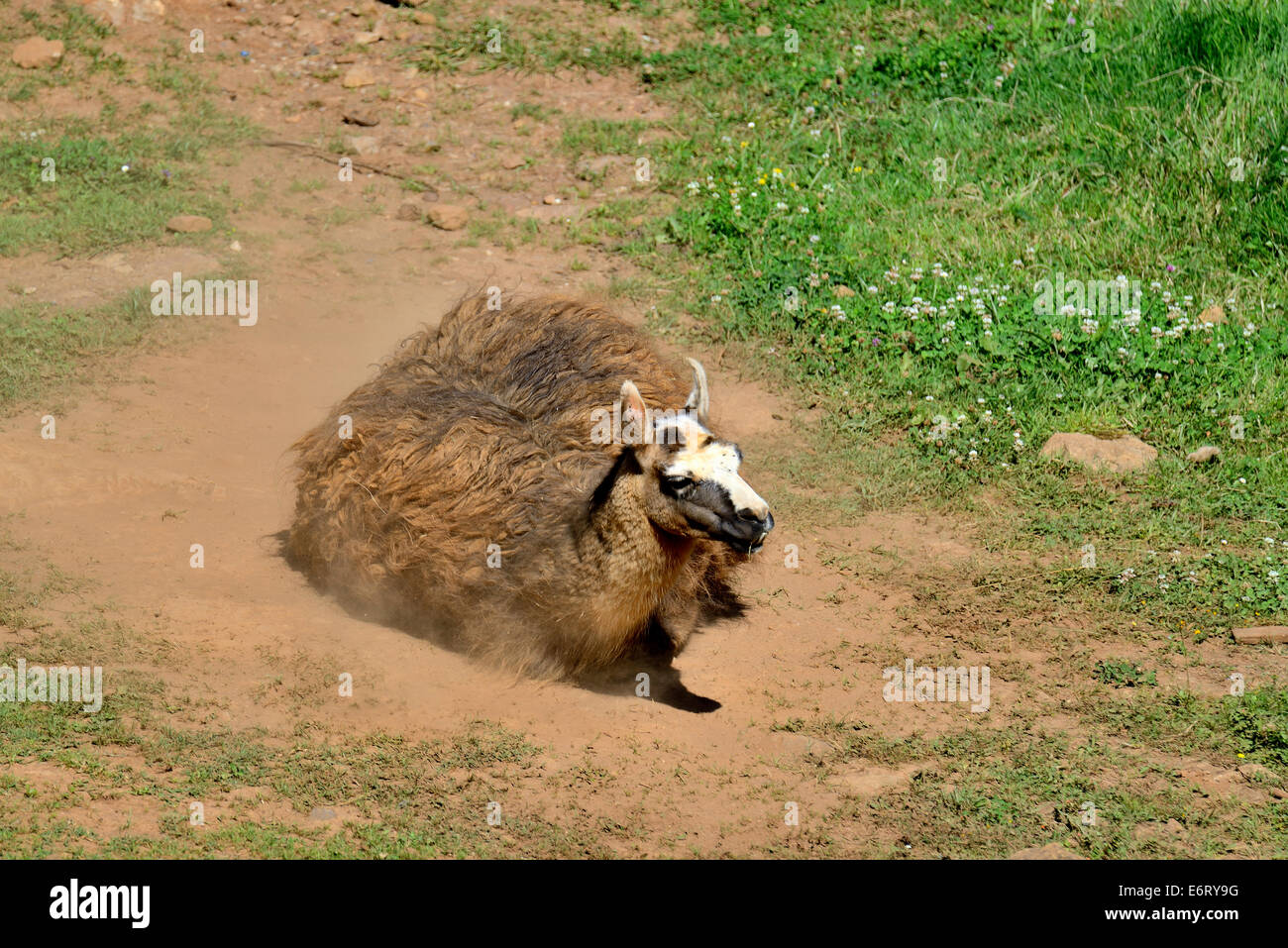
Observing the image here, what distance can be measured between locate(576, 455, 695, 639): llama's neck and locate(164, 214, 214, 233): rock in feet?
20.4

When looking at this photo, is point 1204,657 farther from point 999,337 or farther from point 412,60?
point 412,60

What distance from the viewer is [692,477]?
5469 mm

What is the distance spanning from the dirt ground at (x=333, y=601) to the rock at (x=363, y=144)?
13cm

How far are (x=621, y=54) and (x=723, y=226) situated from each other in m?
3.00

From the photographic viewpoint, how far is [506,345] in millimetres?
7246

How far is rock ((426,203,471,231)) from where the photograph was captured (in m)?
11.0

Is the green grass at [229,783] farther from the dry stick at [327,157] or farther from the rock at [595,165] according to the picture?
the rock at [595,165]

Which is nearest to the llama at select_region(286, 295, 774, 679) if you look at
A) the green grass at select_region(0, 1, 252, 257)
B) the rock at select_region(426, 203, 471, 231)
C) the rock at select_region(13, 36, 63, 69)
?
the rock at select_region(426, 203, 471, 231)

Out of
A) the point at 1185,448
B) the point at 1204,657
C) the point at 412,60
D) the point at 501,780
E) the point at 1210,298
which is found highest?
the point at 412,60

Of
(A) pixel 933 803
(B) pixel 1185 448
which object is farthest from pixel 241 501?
(B) pixel 1185 448

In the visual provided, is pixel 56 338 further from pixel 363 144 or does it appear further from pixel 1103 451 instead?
pixel 1103 451

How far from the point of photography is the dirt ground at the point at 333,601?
5.67 metres
